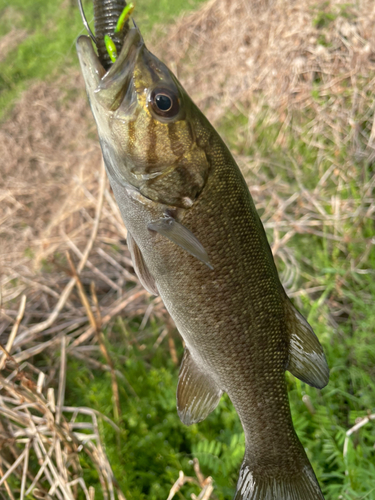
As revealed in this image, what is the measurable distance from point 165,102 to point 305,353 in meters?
0.89

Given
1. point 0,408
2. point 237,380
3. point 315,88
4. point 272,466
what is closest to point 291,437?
point 272,466

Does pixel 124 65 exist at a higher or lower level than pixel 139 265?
higher

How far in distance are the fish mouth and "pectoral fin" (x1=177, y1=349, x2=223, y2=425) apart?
0.86m

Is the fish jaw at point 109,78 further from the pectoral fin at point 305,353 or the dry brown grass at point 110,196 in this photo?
the dry brown grass at point 110,196

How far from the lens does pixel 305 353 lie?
128cm

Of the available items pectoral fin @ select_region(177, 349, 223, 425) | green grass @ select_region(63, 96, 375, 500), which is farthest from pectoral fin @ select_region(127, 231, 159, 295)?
green grass @ select_region(63, 96, 375, 500)

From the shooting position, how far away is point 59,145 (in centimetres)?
667

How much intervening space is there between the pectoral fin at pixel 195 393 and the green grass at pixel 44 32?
7.42m

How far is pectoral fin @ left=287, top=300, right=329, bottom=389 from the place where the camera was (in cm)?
127

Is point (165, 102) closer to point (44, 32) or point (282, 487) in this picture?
point (282, 487)

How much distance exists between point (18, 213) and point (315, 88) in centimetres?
413

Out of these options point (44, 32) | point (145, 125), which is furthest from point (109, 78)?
point (44, 32)

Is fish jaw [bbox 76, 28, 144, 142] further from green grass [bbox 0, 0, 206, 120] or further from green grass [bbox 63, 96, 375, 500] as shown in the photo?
green grass [bbox 0, 0, 206, 120]

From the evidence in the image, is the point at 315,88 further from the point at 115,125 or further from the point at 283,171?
the point at 115,125
